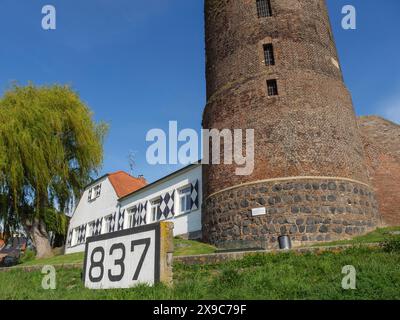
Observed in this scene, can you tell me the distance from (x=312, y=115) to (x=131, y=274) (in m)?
10.8

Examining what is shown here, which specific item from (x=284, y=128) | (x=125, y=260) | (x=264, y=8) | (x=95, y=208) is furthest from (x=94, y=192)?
(x=125, y=260)

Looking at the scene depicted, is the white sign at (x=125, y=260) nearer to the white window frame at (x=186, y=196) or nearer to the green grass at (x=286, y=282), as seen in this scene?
the green grass at (x=286, y=282)

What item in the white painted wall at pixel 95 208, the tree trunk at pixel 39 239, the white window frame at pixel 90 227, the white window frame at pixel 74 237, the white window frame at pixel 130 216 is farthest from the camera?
the white window frame at pixel 74 237

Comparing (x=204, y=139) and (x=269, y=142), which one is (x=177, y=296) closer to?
(x=269, y=142)

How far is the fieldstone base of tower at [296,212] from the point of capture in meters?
12.5

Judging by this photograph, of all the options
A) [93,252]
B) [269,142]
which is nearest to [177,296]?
[93,252]

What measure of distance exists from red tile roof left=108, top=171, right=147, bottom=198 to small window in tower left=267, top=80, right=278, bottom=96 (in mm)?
16468

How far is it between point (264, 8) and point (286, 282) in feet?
44.6

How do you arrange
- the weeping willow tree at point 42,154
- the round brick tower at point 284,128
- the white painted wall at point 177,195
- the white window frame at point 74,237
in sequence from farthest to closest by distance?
the white window frame at point 74,237
the weeping willow tree at point 42,154
the white painted wall at point 177,195
the round brick tower at point 284,128

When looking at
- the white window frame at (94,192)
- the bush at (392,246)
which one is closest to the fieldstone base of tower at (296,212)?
the bush at (392,246)

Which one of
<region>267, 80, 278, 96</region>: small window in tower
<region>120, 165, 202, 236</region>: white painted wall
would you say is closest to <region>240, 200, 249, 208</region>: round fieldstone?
<region>267, 80, 278, 96</region>: small window in tower

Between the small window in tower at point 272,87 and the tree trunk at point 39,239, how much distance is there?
1657cm

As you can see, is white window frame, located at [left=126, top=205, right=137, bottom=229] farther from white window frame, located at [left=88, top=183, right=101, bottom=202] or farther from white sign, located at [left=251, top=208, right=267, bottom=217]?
white sign, located at [left=251, top=208, right=267, bottom=217]

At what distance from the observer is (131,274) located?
5.49m
